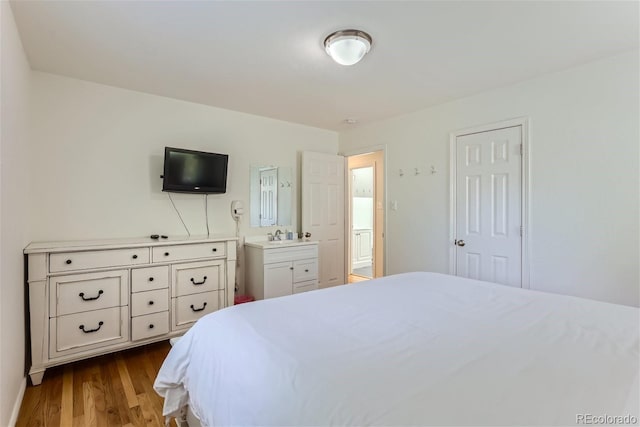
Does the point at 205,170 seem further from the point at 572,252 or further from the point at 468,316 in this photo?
the point at 572,252

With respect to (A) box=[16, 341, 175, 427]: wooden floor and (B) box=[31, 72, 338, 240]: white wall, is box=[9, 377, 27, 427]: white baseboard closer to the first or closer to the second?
(A) box=[16, 341, 175, 427]: wooden floor

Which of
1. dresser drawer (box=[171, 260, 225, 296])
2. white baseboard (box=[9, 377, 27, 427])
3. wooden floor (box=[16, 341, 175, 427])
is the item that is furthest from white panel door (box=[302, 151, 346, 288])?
white baseboard (box=[9, 377, 27, 427])

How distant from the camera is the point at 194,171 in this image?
3105mm

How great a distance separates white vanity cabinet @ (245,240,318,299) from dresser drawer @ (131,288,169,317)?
0.99m

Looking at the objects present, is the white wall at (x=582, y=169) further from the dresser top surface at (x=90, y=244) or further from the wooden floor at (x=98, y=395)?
the wooden floor at (x=98, y=395)

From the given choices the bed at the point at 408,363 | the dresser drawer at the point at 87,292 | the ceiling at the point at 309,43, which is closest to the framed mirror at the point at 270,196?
the ceiling at the point at 309,43

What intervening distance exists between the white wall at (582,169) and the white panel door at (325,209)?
1652 mm

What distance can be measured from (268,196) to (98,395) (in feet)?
→ 8.12

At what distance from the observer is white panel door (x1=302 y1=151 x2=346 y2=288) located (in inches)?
161

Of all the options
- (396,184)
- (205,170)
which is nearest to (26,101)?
(205,170)

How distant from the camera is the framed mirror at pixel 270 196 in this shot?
3795 mm

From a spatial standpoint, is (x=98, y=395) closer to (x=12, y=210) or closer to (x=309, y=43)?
(x=12, y=210)

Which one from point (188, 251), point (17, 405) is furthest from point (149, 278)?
point (17, 405)

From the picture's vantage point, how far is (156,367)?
8.02 feet
